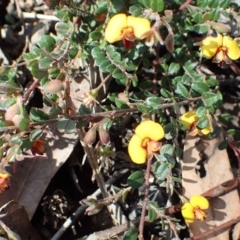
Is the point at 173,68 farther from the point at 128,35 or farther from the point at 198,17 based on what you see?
the point at 128,35

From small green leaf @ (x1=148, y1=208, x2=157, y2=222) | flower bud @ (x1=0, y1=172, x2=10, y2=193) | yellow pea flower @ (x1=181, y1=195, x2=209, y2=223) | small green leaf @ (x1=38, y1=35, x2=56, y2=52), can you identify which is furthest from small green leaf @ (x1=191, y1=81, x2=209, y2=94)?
flower bud @ (x1=0, y1=172, x2=10, y2=193)

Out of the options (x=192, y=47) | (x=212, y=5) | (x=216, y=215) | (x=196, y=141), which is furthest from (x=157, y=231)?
(x=212, y=5)

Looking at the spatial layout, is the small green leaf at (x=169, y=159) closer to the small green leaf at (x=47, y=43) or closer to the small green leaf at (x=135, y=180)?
the small green leaf at (x=135, y=180)

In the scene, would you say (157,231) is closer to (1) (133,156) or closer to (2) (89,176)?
(2) (89,176)

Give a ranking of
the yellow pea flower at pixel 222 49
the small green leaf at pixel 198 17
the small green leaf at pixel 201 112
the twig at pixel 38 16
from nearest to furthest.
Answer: the yellow pea flower at pixel 222 49, the small green leaf at pixel 201 112, the small green leaf at pixel 198 17, the twig at pixel 38 16

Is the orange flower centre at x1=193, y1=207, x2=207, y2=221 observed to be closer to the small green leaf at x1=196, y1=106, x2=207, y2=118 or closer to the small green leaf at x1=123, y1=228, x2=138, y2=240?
the small green leaf at x1=123, y1=228, x2=138, y2=240

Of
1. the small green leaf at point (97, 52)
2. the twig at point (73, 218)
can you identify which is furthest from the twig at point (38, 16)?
the twig at point (73, 218)

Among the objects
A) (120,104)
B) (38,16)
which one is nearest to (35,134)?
(120,104)
